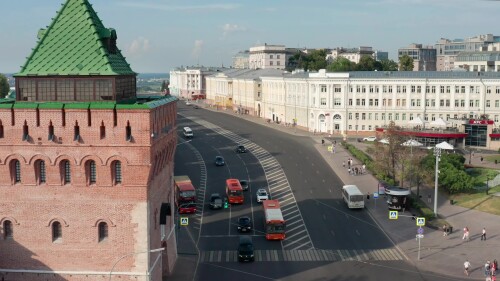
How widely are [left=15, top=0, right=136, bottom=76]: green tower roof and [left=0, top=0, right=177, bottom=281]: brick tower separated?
3.2 inches

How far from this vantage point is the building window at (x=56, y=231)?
41438 millimetres

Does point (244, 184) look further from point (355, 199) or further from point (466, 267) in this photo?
point (466, 267)

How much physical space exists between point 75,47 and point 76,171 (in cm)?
887

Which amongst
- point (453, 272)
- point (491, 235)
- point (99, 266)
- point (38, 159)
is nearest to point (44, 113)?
point (38, 159)

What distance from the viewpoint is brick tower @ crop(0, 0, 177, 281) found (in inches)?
1571

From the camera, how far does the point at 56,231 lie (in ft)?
137

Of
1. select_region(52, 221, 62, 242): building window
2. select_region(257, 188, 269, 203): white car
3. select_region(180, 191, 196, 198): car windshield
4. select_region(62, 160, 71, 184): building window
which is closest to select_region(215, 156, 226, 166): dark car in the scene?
select_region(257, 188, 269, 203): white car

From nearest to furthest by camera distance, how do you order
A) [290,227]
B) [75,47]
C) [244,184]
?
[75,47]
[290,227]
[244,184]

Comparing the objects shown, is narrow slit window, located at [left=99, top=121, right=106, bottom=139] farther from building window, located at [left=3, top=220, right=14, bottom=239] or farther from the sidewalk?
the sidewalk

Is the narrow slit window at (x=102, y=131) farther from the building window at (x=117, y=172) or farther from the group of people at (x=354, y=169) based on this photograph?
the group of people at (x=354, y=169)

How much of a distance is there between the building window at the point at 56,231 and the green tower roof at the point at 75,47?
33.4 feet

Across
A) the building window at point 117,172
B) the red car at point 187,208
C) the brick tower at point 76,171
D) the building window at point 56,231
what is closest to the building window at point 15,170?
the brick tower at point 76,171

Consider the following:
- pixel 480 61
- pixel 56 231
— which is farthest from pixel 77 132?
pixel 480 61

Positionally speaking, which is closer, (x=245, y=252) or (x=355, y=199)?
(x=245, y=252)
